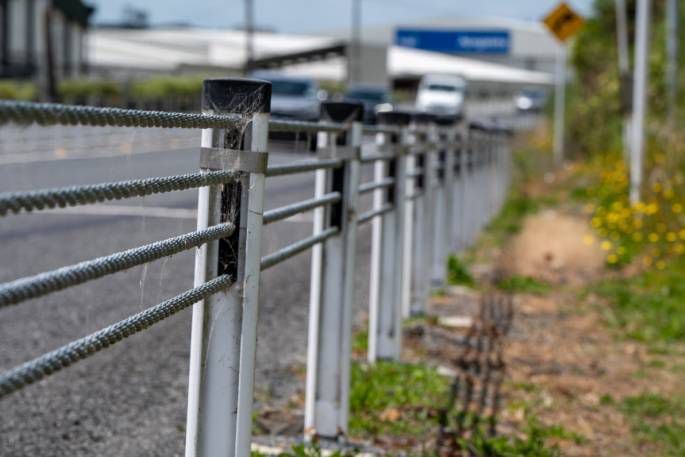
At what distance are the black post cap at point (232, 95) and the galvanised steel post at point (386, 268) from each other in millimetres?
2789

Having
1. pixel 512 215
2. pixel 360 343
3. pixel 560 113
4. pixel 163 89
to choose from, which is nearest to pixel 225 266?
pixel 360 343

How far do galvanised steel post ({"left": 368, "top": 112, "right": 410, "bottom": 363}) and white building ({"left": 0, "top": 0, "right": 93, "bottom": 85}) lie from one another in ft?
110

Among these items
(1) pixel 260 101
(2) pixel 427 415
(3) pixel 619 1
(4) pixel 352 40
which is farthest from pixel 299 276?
(4) pixel 352 40

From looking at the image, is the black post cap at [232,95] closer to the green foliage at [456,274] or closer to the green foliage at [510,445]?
the green foliage at [510,445]

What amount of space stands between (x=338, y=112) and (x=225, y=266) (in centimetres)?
163

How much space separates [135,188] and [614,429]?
324 cm

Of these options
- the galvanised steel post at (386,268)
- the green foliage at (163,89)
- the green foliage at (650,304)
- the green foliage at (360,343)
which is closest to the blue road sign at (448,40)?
the green foliage at (163,89)

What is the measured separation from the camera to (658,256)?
9.44m

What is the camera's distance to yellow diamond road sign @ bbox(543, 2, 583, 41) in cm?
2073

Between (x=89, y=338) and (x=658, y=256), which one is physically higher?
(x=89, y=338)

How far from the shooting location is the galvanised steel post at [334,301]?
432 centimetres

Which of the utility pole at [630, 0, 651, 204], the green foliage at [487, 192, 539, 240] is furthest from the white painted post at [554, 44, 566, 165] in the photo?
the utility pole at [630, 0, 651, 204]

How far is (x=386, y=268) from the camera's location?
229 inches

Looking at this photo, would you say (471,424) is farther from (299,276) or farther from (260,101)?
(299,276)
